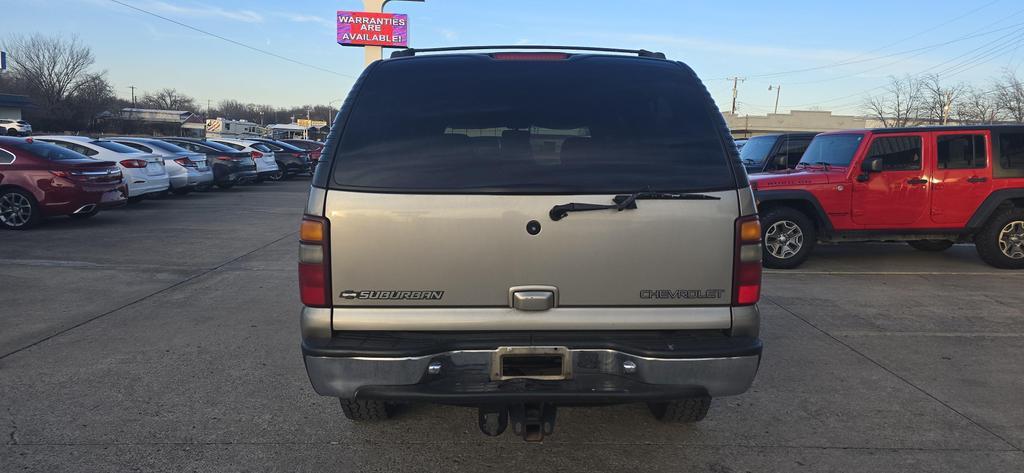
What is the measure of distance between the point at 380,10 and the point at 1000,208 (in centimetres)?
2776

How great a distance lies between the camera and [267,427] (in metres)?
3.92

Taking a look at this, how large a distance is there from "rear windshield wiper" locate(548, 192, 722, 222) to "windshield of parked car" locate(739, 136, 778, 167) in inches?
472

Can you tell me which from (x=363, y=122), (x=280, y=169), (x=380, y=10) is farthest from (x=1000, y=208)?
(x=380, y=10)

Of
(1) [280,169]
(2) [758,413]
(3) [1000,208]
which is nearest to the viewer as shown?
(2) [758,413]

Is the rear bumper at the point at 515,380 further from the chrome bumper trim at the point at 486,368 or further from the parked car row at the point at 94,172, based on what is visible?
the parked car row at the point at 94,172

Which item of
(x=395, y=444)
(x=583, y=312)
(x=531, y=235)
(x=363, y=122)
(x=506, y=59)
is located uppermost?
(x=506, y=59)

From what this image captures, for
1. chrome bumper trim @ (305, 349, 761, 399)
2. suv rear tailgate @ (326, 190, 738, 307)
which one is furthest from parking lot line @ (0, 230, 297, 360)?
suv rear tailgate @ (326, 190, 738, 307)

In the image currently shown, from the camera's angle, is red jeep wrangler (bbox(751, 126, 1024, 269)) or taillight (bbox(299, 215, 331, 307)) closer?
taillight (bbox(299, 215, 331, 307))

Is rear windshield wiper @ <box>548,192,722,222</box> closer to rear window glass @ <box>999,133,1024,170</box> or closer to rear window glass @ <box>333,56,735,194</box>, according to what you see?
rear window glass @ <box>333,56,735,194</box>

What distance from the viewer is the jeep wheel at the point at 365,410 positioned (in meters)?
3.76

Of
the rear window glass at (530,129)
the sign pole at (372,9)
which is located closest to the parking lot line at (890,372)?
the rear window glass at (530,129)

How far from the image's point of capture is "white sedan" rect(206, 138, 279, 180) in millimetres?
23156

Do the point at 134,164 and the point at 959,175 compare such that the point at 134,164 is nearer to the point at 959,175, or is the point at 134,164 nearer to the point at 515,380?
the point at 515,380

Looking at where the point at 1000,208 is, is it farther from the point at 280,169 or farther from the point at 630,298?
the point at 280,169
